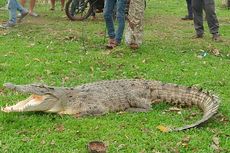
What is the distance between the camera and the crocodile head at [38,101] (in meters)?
4.91

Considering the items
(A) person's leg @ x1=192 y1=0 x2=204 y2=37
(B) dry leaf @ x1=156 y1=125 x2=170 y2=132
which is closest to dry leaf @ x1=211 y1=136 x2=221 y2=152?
(B) dry leaf @ x1=156 y1=125 x2=170 y2=132

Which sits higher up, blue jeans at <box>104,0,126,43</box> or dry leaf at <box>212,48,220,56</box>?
blue jeans at <box>104,0,126,43</box>

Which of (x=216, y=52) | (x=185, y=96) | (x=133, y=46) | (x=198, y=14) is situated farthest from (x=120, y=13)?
(x=185, y=96)

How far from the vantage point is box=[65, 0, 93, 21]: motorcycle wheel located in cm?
1236

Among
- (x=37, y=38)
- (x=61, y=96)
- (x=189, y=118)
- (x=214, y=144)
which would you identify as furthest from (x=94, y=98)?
(x=37, y=38)

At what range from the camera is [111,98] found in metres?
5.38

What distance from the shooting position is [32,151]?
411 centimetres

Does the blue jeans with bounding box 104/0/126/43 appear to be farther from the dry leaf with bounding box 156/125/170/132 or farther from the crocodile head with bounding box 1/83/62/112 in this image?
the dry leaf with bounding box 156/125/170/132

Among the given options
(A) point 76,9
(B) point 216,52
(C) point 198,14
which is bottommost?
(B) point 216,52

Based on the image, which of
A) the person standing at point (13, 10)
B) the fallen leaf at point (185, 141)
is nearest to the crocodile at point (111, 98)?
the fallen leaf at point (185, 141)

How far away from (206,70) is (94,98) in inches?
107

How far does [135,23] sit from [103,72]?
1870mm

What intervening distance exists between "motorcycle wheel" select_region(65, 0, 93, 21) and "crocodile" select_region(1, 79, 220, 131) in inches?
278

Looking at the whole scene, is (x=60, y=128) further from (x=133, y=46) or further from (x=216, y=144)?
(x=133, y=46)
